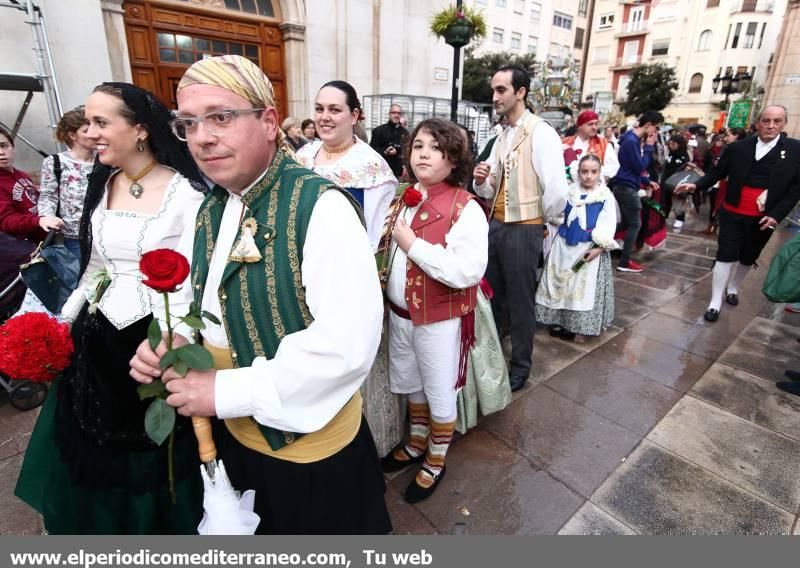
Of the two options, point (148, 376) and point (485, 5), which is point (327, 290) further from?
point (485, 5)

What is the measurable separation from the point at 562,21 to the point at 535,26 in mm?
4407

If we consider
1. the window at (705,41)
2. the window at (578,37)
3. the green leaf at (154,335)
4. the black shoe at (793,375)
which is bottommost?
the black shoe at (793,375)

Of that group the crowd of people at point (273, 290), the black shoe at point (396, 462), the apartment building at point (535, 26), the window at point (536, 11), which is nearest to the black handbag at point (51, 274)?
the crowd of people at point (273, 290)

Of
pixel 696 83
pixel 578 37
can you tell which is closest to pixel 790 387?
pixel 696 83

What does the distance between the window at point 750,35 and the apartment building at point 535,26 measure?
1333cm

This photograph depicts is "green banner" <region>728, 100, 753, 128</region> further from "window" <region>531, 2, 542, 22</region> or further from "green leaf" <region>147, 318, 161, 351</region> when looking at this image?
"green leaf" <region>147, 318, 161, 351</region>

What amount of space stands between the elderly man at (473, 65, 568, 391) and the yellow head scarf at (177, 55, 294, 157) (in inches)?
83.9

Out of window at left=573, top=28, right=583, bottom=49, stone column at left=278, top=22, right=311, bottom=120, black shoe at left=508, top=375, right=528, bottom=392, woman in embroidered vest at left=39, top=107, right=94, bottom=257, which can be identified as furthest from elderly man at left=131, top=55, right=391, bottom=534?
window at left=573, top=28, right=583, bottom=49

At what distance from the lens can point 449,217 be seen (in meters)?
2.04

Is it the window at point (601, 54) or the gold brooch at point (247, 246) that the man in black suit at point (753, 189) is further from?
the window at point (601, 54)

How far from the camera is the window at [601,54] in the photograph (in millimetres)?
49125

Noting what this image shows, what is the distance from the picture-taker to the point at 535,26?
4062 cm

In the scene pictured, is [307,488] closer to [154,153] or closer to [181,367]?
[181,367]

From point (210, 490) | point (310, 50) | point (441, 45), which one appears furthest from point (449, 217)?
point (441, 45)
